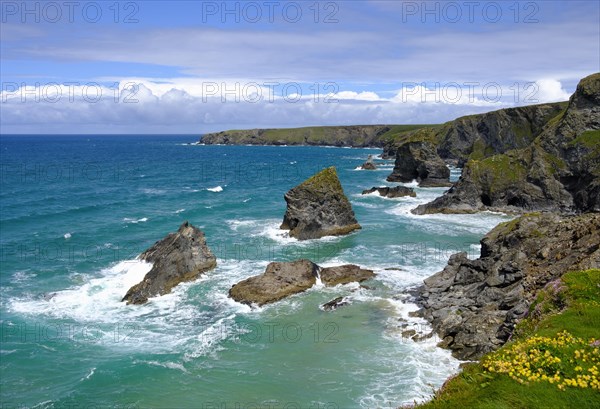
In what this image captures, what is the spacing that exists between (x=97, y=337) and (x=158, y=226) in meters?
36.5

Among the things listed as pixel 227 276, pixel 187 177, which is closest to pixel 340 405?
pixel 227 276

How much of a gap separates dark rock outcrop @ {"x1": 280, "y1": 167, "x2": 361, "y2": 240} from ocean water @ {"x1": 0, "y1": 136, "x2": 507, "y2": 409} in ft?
7.13

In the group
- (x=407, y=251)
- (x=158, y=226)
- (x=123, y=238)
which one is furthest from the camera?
(x=158, y=226)

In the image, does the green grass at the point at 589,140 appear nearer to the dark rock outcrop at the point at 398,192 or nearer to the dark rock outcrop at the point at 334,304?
the dark rock outcrop at the point at 398,192

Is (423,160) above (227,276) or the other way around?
above

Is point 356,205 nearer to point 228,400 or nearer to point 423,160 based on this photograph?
point 423,160

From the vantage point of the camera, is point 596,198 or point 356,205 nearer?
point 596,198

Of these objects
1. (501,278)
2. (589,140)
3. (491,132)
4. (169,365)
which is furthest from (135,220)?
(491,132)

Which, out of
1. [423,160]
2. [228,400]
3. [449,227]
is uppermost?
[423,160]

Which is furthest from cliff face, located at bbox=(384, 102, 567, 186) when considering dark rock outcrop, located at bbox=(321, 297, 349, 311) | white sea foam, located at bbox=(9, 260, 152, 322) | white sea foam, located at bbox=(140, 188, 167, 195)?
white sea foam, located at bbox=(9, 260, 152, 322)

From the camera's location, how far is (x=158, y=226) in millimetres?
71375

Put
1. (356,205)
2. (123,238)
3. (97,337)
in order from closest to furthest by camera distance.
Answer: (97,337)
(123,238)
(356,205)

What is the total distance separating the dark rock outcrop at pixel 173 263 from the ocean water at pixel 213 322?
47.6 inches

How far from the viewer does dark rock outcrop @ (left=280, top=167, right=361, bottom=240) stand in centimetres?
6259
